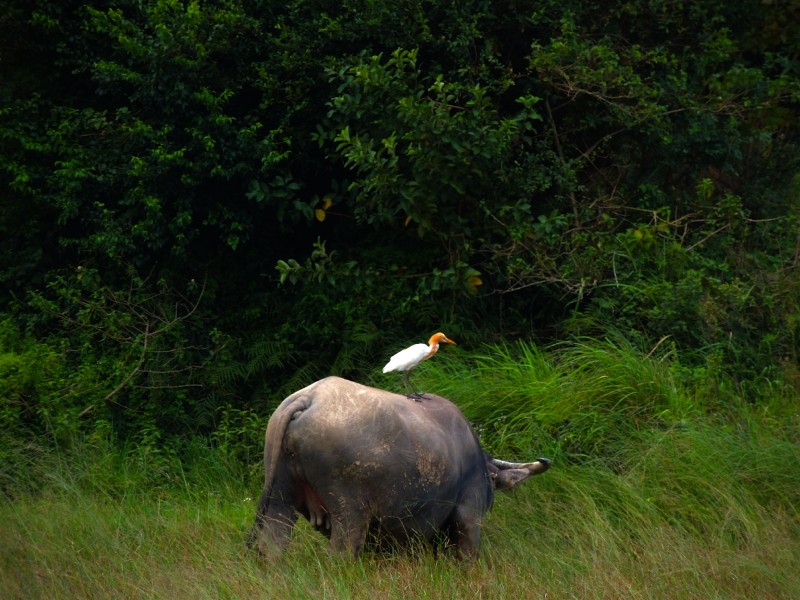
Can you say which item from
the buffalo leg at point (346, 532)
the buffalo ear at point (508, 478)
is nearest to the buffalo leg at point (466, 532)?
the buffalo ear at point (508, 478)

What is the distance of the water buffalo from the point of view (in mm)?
5406

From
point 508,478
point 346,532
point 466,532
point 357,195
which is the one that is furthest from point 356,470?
point 357,195

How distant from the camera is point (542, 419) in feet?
25.8

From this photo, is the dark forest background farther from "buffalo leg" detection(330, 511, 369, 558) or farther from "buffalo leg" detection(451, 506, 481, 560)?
"buffalo leg" detection(330, 511, 369, 558)

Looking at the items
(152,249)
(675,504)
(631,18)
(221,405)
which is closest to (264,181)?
(152,249)

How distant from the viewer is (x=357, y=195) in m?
10.0

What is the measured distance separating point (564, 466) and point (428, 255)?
3164 mm

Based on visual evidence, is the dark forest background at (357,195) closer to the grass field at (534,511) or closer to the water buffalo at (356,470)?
the grass field at (534,511)

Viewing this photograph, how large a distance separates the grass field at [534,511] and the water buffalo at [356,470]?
16 centimetres

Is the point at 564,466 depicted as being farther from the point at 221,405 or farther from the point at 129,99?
the point at 129,99

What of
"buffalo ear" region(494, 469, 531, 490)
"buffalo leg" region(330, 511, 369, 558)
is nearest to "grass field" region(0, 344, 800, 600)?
"buffalo leg" region(330, 511, 369, 558)

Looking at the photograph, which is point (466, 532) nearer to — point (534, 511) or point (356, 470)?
point (356, 470)

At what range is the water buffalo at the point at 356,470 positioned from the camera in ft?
17.7

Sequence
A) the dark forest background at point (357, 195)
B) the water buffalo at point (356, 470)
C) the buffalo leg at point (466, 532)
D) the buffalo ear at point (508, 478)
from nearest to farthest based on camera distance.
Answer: the water buffalo at point (356, 470) → the buffalo leg at point (466, 532) → the buffalo ear at point (508, 478) → the dark forest background at point (357, 195)
